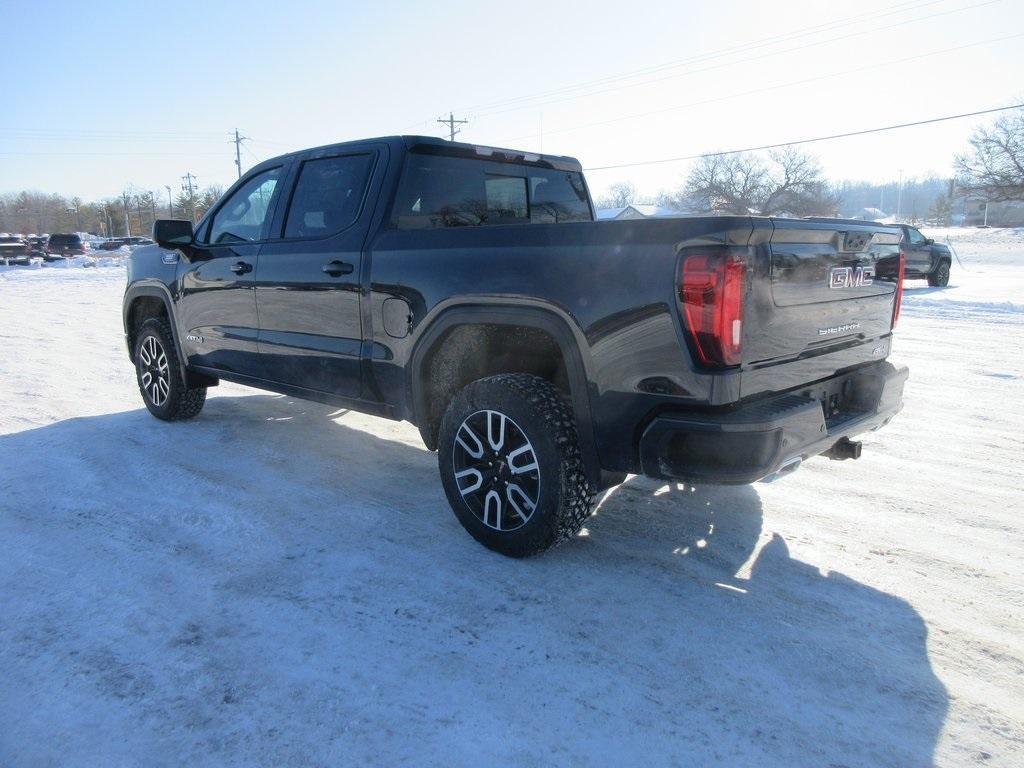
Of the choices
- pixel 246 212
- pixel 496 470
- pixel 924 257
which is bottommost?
pixel 496 470

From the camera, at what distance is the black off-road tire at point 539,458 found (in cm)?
300

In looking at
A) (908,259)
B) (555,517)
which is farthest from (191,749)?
(908,259)

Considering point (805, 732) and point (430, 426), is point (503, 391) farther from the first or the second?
point (805, 732)

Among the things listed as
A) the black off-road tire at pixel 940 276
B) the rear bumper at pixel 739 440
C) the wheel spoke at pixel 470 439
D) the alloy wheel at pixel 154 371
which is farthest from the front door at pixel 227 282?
the black off-road tire at pixel 940 276

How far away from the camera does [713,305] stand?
2.53 m

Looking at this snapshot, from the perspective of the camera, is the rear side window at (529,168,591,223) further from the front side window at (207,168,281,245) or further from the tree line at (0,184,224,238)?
the tree line at (0,184,224,238)

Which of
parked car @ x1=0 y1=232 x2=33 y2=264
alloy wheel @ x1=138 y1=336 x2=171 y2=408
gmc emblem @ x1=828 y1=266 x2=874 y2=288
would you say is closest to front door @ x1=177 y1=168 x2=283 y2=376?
alloy wheel @ x1=138 y1=336 x2=171 y2=408

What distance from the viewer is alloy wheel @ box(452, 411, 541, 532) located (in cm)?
313

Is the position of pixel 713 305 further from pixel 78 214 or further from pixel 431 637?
pixel 78 214

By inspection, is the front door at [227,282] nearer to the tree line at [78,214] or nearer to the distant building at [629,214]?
the distant building at [629,214]

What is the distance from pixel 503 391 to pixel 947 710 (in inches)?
76.4

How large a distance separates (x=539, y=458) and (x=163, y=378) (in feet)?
12.8

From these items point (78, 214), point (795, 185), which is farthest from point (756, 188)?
point (78, 214)

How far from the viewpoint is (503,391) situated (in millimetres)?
3133
